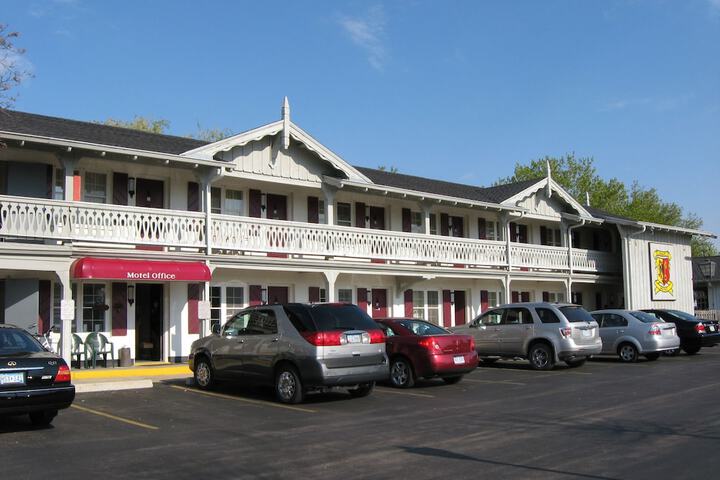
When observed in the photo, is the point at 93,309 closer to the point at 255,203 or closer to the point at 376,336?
the point at 255,203

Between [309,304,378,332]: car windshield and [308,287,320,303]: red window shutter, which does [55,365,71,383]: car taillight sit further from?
[308,287,320,303]: red window shutter

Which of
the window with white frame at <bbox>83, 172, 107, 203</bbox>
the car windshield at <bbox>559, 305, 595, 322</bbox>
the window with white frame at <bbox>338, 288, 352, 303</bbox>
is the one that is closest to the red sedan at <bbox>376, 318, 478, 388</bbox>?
the car windshield at <bbox>559, 305, 595, 322</bbox>

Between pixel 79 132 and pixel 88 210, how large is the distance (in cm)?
272

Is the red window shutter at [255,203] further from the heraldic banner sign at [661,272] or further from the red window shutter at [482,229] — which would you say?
the heraldic banner sign at [661,272]

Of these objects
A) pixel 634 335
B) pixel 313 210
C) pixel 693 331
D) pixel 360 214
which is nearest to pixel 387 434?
pixel 634 335

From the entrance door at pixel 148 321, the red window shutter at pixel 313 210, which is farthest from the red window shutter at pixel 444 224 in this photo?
the entrance door at pixel 148 321

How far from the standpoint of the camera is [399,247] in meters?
24.1

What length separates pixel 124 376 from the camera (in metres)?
16.4

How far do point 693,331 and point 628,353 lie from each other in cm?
362

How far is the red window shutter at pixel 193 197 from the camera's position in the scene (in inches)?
830

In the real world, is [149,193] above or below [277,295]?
above

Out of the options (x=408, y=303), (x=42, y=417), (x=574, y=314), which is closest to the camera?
(x=42, y=417)

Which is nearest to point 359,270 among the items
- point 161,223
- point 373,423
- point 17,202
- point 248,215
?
point 248,215

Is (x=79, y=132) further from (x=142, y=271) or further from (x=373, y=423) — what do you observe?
(x=373, y=423)
